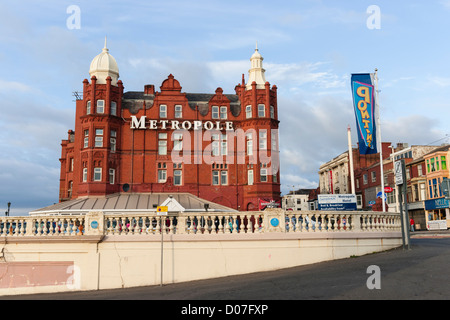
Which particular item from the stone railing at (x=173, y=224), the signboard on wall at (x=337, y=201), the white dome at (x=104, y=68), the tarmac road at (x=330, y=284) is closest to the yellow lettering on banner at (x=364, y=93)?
the signboard on wall at (x=337, y=201)

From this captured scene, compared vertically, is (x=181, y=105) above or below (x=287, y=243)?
above

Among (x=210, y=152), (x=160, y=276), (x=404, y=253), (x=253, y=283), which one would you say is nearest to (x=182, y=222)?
(x=160, y=276)

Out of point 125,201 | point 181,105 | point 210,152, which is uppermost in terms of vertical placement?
point 181,105

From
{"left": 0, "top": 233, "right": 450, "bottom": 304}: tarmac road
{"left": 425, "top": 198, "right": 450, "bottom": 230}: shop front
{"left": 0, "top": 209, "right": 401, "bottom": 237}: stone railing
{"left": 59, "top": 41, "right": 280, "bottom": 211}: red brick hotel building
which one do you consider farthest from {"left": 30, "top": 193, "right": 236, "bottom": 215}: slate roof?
{"left": 425, "top": 198, "right": 450, "bottom": 230}: shop front

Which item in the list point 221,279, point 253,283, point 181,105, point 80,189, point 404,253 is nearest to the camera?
point 253,283

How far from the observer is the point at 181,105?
42594 millimetres

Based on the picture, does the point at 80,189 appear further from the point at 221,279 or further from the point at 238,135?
the point at 221,279

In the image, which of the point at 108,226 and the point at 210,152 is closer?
the point at 108,226

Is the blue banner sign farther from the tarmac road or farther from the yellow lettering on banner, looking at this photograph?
the tarmac road

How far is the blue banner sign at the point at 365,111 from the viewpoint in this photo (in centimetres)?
2686

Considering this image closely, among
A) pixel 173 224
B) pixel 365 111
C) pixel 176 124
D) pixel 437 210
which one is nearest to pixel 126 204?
pixel 176 124

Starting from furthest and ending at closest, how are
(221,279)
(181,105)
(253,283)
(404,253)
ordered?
(181,105), (404,253), (221,279), (253,283)

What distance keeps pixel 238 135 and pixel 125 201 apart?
13.1 m

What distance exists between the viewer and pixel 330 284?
1232 centimetres
